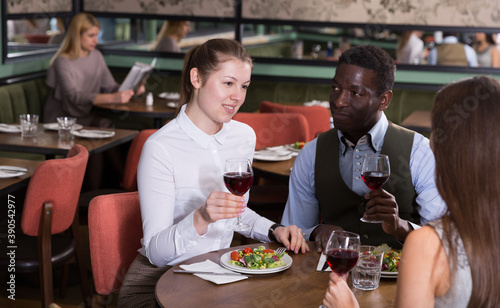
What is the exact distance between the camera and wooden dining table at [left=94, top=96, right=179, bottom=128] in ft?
15.8

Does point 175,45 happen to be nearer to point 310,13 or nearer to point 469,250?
point 310,13

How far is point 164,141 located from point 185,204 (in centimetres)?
20

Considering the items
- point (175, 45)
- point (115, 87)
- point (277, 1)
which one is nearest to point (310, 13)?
point (277, 1)

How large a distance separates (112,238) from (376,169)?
83cm

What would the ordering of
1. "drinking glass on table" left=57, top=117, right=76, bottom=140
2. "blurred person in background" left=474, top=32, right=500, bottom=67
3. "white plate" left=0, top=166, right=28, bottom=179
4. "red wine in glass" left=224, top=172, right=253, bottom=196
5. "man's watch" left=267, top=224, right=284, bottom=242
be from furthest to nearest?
"blurred person in background" left=474, top=32, right=500, bottom=67
"drinking glass on table" left=57, top=117, right=76, bottom=140
"white plate" left=0, top=166, right=28, bottom=179
"man's watch" left=267, top=224, right=284, bottom=242
"red wine in glass" left=224, top=172, right=253, bottom=196

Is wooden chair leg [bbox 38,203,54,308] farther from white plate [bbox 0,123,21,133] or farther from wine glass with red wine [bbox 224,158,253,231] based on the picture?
white plate [bbox 0,123,21,133]

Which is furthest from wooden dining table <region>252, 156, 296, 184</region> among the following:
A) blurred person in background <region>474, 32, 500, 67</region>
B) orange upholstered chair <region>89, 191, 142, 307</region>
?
blurred person in background <region>474, 32, 500, 67</region>

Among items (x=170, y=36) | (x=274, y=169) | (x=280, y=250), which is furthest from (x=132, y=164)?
(x=170, y=36)

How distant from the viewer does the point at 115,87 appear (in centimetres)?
552

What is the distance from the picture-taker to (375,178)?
1.91m

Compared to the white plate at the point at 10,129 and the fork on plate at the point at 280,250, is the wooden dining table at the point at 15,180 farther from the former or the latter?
the fork on plate at the point at 280,250

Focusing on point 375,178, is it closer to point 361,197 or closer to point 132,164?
point 361,197

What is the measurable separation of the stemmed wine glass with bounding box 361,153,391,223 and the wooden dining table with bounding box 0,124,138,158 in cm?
210

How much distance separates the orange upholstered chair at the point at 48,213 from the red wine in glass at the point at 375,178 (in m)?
1.35
